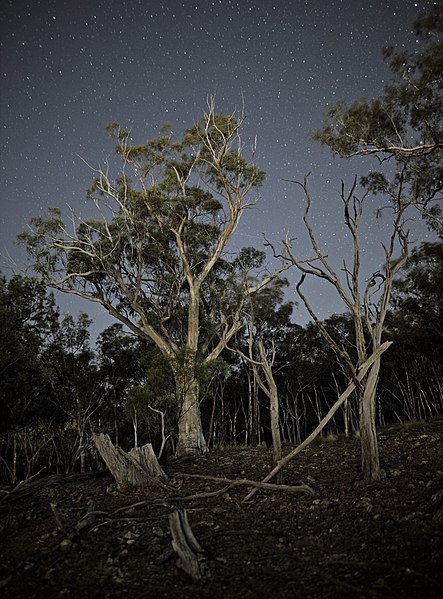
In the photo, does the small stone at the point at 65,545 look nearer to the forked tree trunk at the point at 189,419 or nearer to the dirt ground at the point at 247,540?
the dirt ground at the point at 247,540

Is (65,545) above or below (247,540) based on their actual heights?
above

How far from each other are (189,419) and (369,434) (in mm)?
8561

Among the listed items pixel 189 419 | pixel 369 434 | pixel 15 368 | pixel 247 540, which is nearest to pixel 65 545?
pixel 247 540

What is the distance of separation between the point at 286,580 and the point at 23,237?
16.3 m

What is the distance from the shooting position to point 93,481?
287 inches

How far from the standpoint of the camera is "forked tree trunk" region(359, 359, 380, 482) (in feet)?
17.7

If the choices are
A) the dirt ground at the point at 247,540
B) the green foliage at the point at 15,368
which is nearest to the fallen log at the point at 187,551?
the dirt ground at the point at 247,540

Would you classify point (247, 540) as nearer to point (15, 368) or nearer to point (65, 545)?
point (65, 545)

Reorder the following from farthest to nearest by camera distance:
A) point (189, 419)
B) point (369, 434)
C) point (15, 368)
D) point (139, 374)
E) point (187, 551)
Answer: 1. point (139, 374)
2. point (189, 419)
3. point (15, 368)
4. point (369, 434)
5. point (187, 551)

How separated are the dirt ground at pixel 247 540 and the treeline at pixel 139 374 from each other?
19.5ft

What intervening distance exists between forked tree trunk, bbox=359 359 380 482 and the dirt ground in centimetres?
24

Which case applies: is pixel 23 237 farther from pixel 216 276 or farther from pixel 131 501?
pixel 131 501

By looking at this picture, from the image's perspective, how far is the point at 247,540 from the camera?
4.02 meters

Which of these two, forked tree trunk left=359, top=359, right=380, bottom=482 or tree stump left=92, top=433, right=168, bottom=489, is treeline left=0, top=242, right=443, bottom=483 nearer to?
tree stump left=92, top=433, right=168, bottom=489
